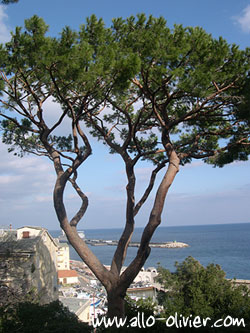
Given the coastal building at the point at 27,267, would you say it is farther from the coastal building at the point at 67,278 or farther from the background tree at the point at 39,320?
the coastal building at the point at 67,278

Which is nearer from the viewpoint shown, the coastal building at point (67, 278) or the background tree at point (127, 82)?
the background tree at point (127, 82)

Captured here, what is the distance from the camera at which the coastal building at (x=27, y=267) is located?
902cm

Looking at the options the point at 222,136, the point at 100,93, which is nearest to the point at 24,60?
the point at 100,93

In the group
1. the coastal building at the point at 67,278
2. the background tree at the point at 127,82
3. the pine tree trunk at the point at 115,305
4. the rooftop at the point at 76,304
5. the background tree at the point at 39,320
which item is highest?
the background tree at the point at 127,82

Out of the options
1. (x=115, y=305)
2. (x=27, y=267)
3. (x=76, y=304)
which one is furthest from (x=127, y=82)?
(x=76, y=304)

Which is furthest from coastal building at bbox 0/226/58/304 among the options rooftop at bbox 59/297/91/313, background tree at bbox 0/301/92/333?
background tree at bbox 0/301/92/333

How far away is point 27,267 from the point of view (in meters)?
9.45

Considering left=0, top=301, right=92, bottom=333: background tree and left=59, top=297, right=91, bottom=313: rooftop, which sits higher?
left=0, top=301, right=92, bottom=333: background tree

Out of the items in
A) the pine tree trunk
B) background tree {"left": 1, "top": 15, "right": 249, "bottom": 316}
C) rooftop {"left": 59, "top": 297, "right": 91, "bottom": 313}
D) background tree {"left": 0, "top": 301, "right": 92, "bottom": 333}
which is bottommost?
rooftop {"left": 59, "top": 297, "right": 91, "bottom": 313}

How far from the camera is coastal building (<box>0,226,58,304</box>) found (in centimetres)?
902

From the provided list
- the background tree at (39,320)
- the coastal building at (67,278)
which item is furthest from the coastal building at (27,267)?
the coastal building at (67,278)

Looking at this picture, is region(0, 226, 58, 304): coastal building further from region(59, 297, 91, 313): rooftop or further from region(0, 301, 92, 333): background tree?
region(0, 301, 92, 333): background tree

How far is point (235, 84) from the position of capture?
5.89 metres

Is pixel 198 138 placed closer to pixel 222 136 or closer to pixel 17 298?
pixel 222 136
